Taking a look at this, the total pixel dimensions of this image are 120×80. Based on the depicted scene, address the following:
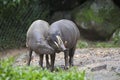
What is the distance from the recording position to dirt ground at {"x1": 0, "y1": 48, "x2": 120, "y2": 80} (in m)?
7.09

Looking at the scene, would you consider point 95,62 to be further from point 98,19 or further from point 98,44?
point 98,19

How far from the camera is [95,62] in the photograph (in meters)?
9.73

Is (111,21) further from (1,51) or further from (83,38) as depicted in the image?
(1,51)

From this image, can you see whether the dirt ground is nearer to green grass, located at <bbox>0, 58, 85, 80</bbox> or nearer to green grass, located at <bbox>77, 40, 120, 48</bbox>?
green grass, located at <bbox>0, 58, 85, 80</bbox>

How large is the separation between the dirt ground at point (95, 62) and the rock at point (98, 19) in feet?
6.63

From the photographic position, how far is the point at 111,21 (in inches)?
583

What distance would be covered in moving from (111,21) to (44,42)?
6.86m

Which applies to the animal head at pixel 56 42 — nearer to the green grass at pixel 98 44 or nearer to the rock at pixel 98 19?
the green grass at pixel 98 44

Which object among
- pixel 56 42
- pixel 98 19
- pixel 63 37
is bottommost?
pixel 56 42

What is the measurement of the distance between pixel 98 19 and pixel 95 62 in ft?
16.7

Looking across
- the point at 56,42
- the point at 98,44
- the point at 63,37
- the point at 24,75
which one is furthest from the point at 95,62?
the point at 24,75

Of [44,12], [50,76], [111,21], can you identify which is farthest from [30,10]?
[50,76]

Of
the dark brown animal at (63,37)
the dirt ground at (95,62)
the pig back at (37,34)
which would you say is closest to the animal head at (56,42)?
the dark brown animal at (63,37)

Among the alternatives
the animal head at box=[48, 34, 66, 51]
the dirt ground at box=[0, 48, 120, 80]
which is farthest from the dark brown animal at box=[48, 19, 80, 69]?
the dirt ground at box=[0, 48, 120, 80]
